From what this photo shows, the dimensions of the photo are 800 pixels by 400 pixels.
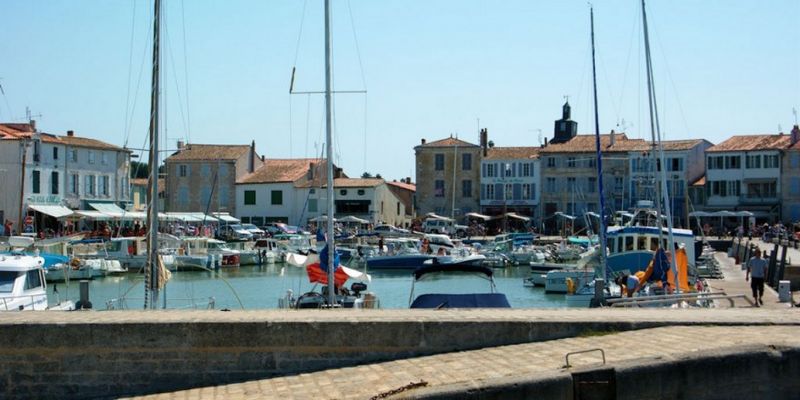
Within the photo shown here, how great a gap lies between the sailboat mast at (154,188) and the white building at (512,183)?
65.7m

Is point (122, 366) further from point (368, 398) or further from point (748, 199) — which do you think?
point (748, 199)

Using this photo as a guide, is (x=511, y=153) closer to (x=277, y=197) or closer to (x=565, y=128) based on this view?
(x=565, y=128)

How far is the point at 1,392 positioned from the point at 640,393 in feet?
22.3

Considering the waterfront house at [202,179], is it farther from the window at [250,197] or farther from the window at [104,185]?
the window at [104,185]

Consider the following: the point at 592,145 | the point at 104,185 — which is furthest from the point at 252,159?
the point at 592,145

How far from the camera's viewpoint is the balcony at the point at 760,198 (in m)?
77.6

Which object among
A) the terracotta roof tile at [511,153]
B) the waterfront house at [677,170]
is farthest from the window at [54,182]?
the waterfront house at [677,170]

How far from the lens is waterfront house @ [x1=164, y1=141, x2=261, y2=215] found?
88.1m

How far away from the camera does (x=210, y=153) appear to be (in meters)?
89.1

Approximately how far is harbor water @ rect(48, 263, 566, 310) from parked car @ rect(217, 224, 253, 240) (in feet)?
54.2

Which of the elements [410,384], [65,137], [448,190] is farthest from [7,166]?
[410,384]

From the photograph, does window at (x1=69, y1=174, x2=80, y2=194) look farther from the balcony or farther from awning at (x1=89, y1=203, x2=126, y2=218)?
the balcony

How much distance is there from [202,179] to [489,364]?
80.8 m

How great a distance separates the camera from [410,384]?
9.28 metres
